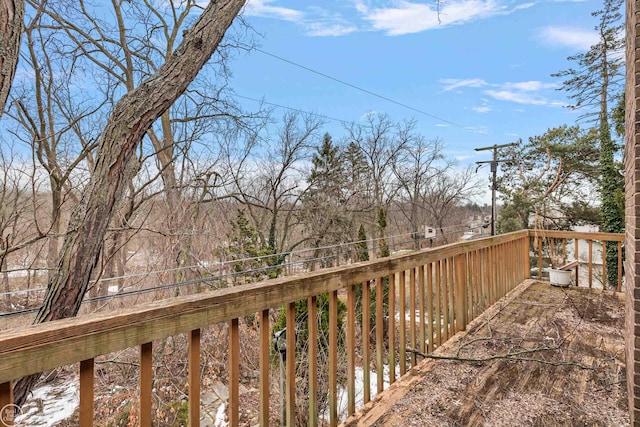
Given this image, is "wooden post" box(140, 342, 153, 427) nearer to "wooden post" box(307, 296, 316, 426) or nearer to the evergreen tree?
"wooden post" box(307, 296, 316, 426)

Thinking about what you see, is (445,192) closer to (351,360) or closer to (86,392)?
(351,360)

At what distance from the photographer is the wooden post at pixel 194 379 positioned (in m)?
1.01

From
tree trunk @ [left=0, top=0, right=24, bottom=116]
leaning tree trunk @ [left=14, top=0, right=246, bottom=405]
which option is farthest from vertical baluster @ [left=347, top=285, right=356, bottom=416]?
tree trunk @ [left=0, top=0, right=24, bottom=116]

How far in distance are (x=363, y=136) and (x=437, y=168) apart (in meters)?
4.80

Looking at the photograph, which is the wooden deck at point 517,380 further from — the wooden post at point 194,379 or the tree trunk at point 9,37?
the tree trunk at point 9,37

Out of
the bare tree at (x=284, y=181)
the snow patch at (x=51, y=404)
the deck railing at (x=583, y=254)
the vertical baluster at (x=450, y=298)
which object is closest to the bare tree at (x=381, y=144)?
the bare tree at (x=284, y=181)

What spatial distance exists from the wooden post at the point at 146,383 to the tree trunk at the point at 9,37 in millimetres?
2481

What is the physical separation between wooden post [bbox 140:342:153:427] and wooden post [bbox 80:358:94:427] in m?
0.12

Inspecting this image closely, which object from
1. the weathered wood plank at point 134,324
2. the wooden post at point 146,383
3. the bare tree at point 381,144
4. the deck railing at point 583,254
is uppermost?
the bare tree at point 381,144

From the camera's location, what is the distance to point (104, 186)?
103 inches

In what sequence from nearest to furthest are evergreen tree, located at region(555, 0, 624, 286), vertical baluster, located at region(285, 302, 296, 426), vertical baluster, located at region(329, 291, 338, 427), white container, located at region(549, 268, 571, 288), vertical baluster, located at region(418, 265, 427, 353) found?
vertical baluster, located at region(285, 302, 296, 426), vertical baluster, located at region(329, 291, 338, 427), vertical baluster, located at region(418, 265, 427, 353), white container, located at region(549, 268, 571, 288), evergreen tree, located at region(555, 0, 624, 286)

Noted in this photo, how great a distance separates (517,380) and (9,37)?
3825mm

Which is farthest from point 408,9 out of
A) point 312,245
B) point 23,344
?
point 312,245

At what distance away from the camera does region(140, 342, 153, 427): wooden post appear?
2.95 ft
